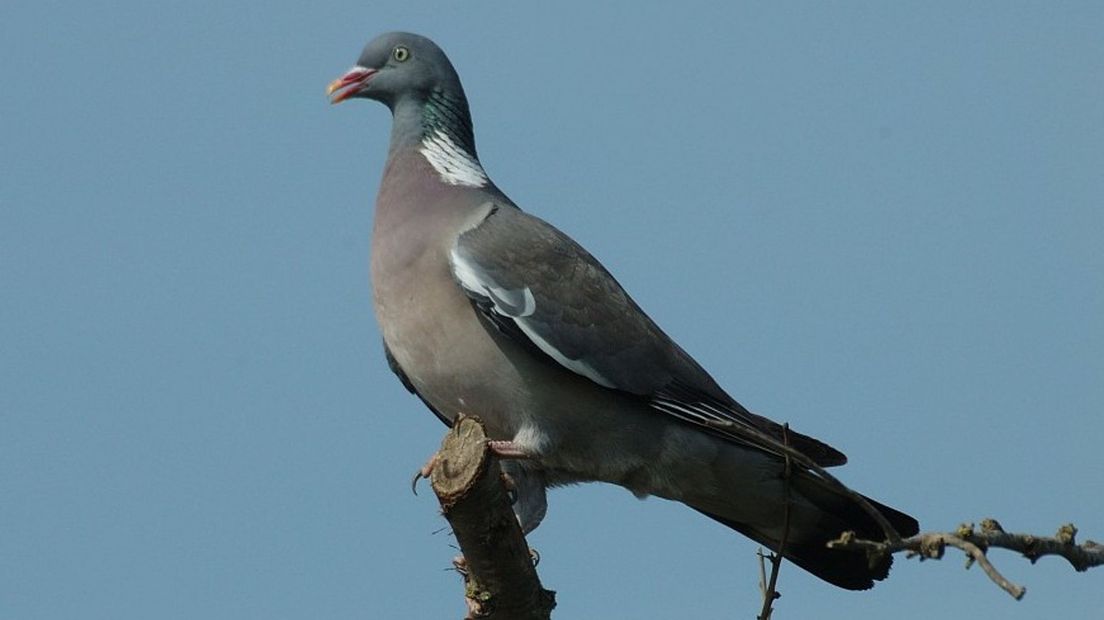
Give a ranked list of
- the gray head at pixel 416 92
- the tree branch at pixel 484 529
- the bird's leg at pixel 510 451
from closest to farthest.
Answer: the tree branch at pixel 484 529 < the bird's leg at pixel 510 451 < the gray head at pixel 416 92

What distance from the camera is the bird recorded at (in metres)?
6.29

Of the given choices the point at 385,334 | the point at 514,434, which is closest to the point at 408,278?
the point at 385,334

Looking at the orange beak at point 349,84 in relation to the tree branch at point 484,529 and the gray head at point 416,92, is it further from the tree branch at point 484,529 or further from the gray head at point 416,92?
the tree branch at point 484,529

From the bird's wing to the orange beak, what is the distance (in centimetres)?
112

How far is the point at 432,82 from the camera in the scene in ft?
24.0

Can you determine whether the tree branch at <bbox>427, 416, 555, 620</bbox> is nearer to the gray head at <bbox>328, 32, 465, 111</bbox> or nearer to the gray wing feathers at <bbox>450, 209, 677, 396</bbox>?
the gray wing feathers at <bbox>450, 209, 677, 396</bbox>

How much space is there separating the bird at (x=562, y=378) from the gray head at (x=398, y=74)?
50cm

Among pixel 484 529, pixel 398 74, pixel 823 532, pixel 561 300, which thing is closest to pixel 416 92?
pixel 398 74

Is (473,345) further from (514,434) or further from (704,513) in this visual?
(704,513)

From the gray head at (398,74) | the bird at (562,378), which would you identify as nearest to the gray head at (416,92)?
the gray head at (398,74)

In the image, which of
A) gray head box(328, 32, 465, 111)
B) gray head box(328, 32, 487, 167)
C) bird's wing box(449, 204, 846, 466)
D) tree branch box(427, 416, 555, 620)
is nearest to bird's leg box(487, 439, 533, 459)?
bird's wing box(449, 204, 846, 466)

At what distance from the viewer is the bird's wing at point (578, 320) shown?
248 inches

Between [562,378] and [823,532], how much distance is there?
4.41 feet

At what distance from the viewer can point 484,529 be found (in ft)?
16.6
